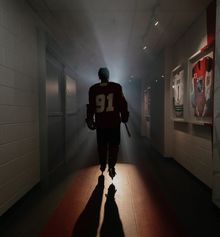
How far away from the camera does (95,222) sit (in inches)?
86.5

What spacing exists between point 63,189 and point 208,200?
182cm

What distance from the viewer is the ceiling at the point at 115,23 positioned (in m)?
3.17

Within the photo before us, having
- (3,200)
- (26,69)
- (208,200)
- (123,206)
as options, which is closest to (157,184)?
(208,200)

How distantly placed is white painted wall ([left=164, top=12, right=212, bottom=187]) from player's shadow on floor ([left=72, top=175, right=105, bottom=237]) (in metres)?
1.56

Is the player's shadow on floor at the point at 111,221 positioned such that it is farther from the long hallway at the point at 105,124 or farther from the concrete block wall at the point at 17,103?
the concrete block wall at the point at 17,103

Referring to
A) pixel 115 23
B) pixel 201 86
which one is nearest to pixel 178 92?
pixel 201 86

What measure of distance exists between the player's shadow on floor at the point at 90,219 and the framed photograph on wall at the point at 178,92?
235 centimetres

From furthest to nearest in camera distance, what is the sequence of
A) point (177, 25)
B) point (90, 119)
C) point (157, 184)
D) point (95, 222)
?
point (177, 25) → point (90, 119) → point (157, 184) → point (95, 222)

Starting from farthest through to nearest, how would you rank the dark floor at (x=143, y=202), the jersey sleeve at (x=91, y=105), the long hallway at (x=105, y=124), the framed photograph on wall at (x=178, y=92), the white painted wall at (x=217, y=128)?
the framed photograph on wall at (x=178, y=92) < the jersey sleeve at (x=91, y=105) < the white painted wall at (x=217, y=128) < the long hallway at (x=105, y=124) < the dark floor at (x=143, y=202)

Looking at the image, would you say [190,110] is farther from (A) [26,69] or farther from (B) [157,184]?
(A) [26,69]

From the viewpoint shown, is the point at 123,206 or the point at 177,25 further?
the point at 177,25

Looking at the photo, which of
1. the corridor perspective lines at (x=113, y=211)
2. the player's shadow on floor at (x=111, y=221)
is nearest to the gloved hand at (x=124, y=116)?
the corridor perspective lines at (x=113, y=211)

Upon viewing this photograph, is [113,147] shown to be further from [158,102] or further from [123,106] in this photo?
[158,102]

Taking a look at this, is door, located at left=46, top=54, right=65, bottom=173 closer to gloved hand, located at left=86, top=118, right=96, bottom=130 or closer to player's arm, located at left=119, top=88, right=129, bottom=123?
gloved hand, located at left=86, top=118, right=96, bottom=130
